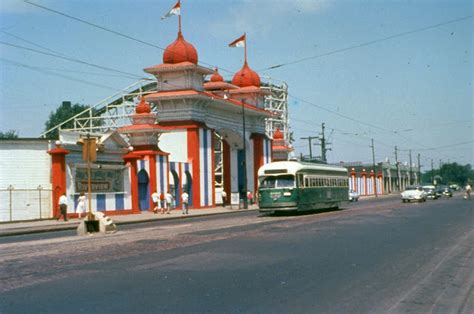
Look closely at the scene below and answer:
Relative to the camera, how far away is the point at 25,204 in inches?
1369

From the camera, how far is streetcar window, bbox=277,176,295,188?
3456 cm

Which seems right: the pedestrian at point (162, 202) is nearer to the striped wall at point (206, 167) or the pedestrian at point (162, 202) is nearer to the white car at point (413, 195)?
the striped wall at point (206, 167)

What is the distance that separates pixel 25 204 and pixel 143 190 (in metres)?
11.9

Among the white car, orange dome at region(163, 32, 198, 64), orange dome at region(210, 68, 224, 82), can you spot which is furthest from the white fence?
orange dome at region(210, 68, 224, 82)

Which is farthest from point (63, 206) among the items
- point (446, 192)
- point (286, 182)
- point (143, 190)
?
point (446, 192)

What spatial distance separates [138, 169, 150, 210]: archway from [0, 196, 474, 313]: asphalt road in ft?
84.4

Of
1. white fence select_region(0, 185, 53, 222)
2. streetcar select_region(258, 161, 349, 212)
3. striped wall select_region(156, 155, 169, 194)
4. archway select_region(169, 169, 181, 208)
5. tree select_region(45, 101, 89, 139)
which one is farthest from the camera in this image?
tree select_region(45, 101, 89, 139)

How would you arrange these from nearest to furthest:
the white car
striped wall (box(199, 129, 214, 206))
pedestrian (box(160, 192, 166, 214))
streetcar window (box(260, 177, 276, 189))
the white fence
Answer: the white fence → streetcar window (box(260, 177, 276, 189)) → pedestrian (box(160, 192, 166, 214)) → striped wall (box(199, 129, 214, 206)) → the white car

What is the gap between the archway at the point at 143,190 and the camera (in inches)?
1779

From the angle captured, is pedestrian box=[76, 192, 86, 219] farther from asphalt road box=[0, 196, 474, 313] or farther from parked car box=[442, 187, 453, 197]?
parked car box=[442, 187, 453, 197]

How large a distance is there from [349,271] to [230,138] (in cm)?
5129

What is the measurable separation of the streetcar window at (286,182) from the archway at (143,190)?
14.0 metres

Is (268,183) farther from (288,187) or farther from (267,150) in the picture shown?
(267,150)

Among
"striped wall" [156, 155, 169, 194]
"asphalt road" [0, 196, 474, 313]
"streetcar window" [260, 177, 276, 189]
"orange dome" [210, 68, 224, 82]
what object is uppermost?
"orange dome" [210, 68, 224, 82]
